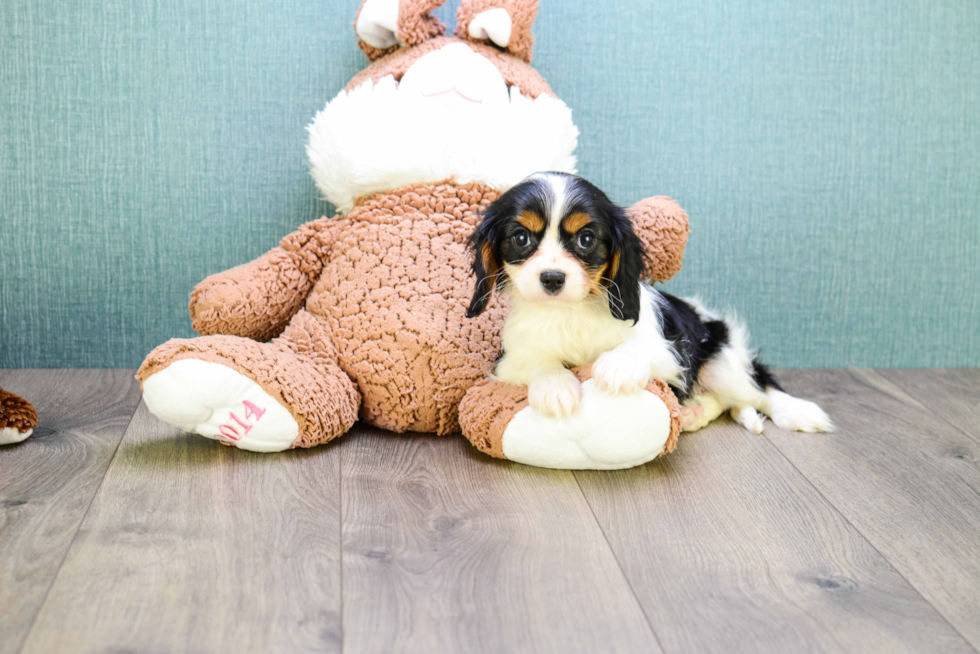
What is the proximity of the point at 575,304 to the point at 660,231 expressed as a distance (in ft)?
1.19

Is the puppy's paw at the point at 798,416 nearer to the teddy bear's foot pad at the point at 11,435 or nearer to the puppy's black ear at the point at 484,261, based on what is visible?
the puppy's black ear at the point at 484,261

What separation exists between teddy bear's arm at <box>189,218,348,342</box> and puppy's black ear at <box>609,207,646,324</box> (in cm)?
73

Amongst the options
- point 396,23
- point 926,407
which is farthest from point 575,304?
point 926,407

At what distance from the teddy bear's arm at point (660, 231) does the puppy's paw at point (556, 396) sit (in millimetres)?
396

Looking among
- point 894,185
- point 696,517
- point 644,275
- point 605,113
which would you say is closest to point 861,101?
point 894,185

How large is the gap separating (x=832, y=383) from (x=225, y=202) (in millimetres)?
1747

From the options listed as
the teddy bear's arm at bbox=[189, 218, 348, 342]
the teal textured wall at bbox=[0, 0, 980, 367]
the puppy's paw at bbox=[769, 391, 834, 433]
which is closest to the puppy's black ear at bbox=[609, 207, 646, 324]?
the puppy's paw at bbox=[769, 391, 834, 433]

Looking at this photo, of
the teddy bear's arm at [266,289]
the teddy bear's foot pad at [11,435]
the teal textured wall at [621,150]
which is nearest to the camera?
the teddy bear's foot pad at [11,435]

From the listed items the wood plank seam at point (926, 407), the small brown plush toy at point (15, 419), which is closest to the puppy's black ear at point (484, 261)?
the small brown plush toy at point (15, 419)

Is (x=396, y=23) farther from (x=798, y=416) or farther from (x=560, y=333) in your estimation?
(x=798, y=416)

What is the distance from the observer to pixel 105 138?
226 cm

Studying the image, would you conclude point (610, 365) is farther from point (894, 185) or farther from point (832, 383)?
point (894, 185)

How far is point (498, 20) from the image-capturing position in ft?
6.58

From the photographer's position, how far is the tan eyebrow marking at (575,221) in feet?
5.07
